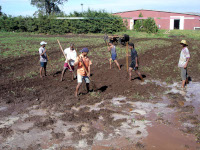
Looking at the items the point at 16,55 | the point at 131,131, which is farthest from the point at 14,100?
the point at 16,55

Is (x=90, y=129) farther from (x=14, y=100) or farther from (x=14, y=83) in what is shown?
(x=14, y=83)

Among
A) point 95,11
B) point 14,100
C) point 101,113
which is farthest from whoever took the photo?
point 95,11

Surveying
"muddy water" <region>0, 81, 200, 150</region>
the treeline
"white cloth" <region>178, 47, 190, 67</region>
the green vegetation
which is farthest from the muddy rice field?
the treeline

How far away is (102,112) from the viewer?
6.68m

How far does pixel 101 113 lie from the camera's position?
6.62 m

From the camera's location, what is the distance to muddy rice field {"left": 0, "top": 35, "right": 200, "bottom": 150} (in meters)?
5.11

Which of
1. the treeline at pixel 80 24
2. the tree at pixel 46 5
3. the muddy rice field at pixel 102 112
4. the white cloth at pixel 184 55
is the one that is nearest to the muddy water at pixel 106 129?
the muddy rice field at pixel 102 112

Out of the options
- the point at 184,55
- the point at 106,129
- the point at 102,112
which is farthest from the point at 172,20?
the point at 106,129

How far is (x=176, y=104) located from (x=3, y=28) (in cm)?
3597

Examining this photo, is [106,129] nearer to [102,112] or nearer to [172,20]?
[102,112]

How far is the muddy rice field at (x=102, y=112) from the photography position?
5113 millimetres

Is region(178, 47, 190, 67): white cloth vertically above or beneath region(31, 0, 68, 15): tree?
beneath

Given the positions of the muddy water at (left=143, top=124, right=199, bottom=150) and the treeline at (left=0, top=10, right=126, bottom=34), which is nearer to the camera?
the muddy water at (left=143, top=124, right=199, bottom=150)

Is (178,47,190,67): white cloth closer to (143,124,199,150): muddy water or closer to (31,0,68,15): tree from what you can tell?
(143,124,199,150): muddy water
